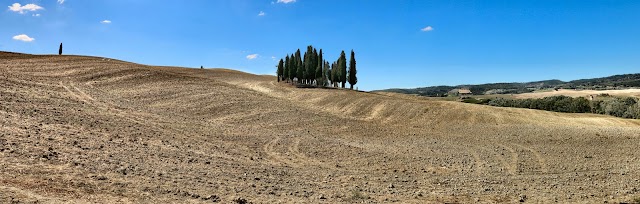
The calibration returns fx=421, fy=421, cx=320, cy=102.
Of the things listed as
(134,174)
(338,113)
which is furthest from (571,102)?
(134,174)

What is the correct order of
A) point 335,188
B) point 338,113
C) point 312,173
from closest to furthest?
point 335,188
point 312,173
point 338,113

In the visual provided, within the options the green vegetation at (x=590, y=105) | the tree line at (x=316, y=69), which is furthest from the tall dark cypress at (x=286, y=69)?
the green vegetation at (x=590, y=105)

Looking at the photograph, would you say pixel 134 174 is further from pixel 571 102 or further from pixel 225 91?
pixel 571 102

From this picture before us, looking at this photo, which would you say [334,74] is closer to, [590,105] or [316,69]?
[316,69]

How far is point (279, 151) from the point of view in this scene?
906 inches

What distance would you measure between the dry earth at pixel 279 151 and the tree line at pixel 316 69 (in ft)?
122

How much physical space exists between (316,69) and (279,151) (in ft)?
198

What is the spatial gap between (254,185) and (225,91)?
115 feet

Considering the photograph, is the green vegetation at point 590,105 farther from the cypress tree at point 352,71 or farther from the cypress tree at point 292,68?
the cypress tree at point 292,68

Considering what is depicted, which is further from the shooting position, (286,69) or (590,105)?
(286,69)

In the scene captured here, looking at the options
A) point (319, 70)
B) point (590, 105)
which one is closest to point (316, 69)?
point (319, 70)

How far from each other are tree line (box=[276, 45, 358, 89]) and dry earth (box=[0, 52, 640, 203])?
37205 mm

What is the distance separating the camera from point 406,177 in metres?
18.3

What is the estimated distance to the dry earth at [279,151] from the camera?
1405cm
